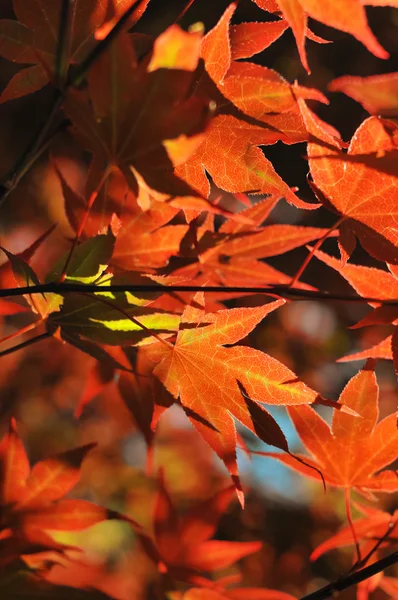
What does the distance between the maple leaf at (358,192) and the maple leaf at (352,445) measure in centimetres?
16

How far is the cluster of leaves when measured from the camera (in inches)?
15.8

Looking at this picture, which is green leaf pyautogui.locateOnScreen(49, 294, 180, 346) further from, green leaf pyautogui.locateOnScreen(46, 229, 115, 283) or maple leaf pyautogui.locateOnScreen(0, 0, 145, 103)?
maple leaf pyautogui.locateOnScreen(0, 0, 145, 103)

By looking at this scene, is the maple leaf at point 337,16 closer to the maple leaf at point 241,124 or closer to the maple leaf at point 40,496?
the maple leaf at point 241,124

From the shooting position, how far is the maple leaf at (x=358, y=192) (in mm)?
486

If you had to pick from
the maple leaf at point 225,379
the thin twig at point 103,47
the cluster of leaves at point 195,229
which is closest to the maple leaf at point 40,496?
the cluster of leaves at point 195,229

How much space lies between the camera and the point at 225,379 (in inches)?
20.7

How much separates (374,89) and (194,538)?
19.3 inches

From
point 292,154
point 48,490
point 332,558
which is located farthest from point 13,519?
point 292,154

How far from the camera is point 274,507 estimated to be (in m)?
2.46

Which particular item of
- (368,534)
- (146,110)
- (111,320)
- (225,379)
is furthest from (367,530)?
(146,110)

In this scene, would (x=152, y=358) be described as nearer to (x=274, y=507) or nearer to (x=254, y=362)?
(x=254, y=362)

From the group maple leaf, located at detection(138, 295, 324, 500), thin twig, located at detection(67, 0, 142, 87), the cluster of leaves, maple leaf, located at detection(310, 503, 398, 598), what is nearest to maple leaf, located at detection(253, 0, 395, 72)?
the cluster of leaves

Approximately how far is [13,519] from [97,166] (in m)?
0.36

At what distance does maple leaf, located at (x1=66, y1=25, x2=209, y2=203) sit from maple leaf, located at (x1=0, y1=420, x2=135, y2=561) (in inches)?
11.9
